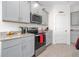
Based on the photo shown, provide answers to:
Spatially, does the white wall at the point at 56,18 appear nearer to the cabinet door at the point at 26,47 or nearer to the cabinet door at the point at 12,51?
the cabinet door at the point at 26,47

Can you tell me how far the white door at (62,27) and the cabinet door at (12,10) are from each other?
17.5 feet

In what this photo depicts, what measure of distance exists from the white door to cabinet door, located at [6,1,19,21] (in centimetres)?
533

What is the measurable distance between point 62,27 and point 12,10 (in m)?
5.87

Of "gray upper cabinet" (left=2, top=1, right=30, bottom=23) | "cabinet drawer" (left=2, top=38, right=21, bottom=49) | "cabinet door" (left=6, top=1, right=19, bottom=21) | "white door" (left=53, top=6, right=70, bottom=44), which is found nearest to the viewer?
"cabinet drawer" (left=2, top=38, right=21, bottom=49)

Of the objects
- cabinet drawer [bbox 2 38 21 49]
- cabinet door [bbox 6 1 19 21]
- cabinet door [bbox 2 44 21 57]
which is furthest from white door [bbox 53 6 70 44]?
cabinet drawer [bbox 2 38 21 49]

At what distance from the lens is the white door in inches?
355

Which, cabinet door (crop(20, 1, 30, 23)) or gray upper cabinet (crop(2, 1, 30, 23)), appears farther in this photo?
cabinet door (crop(20, 1, 30, 23))

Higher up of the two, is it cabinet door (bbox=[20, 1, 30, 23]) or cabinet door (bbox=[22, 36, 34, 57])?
cabinet door (bbox=[20, 1, 30, 23])

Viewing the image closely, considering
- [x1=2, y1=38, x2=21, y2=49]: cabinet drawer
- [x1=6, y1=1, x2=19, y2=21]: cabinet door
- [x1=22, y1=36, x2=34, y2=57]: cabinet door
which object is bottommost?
[x1=22, y1=36, x2=34, y2=57]: cabinet door

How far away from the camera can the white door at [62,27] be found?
9016 mm

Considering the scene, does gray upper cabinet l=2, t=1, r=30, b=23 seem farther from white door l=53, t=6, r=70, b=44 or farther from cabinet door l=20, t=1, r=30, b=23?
white door l=53, t=6, r=70, b=44

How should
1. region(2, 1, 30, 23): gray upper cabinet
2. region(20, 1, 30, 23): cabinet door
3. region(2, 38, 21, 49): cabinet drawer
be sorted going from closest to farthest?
Result: region(2, 38, 21, 49): cabinet drawer → region(2, 1, 30, 23): gray upper cabinet → region(20, 1, 30, 23): cabinet door

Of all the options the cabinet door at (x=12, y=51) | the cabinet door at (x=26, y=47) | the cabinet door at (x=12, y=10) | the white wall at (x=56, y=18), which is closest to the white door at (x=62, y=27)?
the white wall at (x=56, y=18)

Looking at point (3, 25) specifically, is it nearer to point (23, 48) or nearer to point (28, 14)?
point (23, 48)
